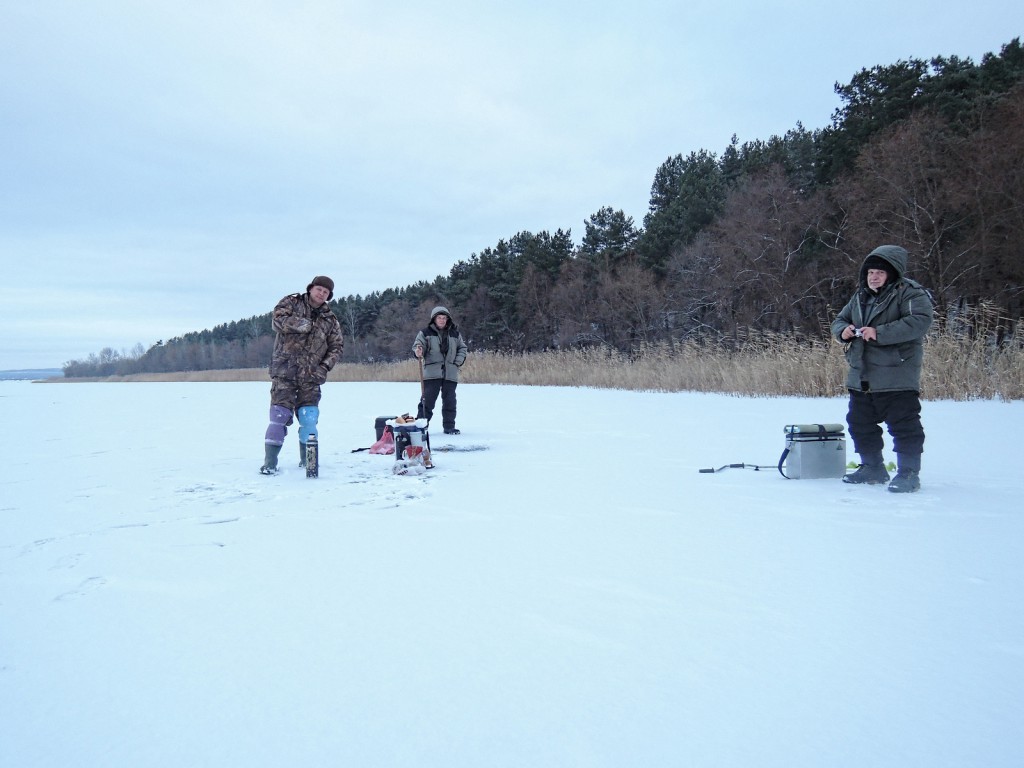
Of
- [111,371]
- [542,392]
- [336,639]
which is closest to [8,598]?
[336,639]

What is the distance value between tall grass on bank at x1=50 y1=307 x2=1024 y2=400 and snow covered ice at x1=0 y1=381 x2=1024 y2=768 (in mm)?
4737

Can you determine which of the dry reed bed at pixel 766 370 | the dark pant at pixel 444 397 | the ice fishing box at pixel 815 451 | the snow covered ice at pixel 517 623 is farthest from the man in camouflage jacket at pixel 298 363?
the dry reed bed at pixel 766 370

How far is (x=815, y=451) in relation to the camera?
3920 mm

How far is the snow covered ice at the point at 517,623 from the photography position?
128 cm

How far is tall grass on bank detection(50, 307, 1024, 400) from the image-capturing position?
7785 millimetres

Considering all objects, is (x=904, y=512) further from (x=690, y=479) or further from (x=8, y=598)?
(x=8, y=598)

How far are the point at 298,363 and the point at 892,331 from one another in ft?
13.1

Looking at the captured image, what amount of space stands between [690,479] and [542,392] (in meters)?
9.94

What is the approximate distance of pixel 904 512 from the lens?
3.02 meters

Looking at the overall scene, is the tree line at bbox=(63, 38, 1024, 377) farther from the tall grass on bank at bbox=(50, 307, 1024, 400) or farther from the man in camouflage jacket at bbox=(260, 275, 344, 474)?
the man in camouflage jacket at bbox=(260, 275, 344, 474)

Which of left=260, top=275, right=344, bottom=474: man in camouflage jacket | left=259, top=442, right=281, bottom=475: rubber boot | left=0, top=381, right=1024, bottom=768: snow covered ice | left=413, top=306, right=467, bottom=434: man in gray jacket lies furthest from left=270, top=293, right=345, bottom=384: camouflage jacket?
left=413, top=306, right=467, bottom=434: man in gray jacket

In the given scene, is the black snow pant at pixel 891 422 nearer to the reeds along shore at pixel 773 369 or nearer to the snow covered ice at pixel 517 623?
the snow covered ice at pixel 517 623

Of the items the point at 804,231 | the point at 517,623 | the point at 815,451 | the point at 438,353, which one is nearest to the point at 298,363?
the point at 438,353

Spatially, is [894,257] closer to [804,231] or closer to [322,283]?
[322,283]
